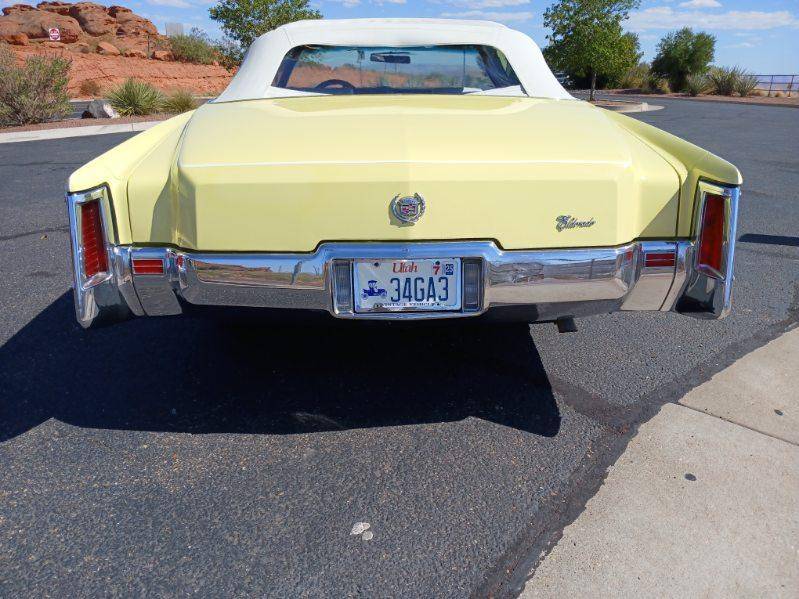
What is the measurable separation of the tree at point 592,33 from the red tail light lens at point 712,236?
2104 cm

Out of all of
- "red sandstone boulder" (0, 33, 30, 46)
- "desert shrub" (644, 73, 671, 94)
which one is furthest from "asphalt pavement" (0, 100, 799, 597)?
"red sandstone boulder" (0, 33, 30, 46)

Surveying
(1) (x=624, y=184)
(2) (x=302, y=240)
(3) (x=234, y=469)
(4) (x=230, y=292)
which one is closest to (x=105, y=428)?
(3) (x=234, y=469)

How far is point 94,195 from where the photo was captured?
84.0 inches

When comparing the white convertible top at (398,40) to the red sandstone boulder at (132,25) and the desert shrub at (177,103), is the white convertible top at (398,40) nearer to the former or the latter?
the desert shrub at (177,103)

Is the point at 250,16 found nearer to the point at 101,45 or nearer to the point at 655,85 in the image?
the point at 101,45

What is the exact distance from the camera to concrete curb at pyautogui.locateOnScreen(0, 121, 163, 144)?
11.9 meters

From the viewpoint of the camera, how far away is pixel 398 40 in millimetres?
3412

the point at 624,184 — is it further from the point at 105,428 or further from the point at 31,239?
the point at 31,239

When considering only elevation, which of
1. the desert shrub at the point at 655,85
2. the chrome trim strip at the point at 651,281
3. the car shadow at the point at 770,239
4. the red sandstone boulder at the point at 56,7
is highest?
the red sandstone boulder at the point at 56,7

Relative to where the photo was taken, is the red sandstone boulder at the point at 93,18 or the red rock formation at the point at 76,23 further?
the red sandstone boulder at the point at 93,18

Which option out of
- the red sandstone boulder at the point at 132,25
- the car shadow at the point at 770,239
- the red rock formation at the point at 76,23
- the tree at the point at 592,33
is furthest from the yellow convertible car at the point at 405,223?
the red sandstone boulder at the point at 132,25

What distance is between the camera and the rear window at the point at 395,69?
3.31 metres

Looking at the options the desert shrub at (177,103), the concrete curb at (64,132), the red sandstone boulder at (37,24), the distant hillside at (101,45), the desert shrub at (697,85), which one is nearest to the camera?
the concrete curb at (64,132)

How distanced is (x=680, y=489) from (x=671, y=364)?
1023 millimetres
